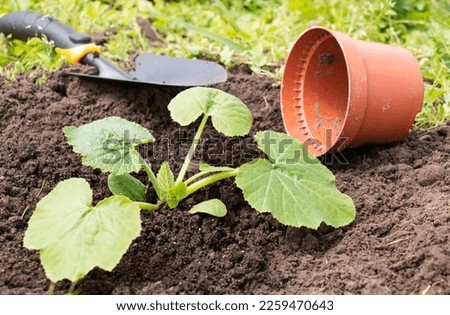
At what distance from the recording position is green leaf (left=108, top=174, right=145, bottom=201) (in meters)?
2.08

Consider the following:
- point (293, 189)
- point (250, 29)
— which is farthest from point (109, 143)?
point (250, 29)

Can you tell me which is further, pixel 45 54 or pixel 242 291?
pixel 45 54

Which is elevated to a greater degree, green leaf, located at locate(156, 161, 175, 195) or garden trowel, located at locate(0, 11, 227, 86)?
green leaf, located at locate(156, 161, 175, 195)

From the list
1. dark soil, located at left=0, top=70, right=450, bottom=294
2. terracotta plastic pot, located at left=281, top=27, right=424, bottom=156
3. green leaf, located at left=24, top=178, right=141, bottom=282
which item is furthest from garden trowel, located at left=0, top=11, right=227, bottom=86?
green leaf, located at left=24, top=178, right=141, bottom=282

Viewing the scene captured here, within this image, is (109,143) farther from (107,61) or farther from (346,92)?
(346,92)

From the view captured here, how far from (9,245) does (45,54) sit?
1276 mm

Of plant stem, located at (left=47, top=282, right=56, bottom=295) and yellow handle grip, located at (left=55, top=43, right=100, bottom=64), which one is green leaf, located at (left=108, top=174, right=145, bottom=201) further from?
yellow handle grip, located at (left=55, top=43, right=100, bottom=64)

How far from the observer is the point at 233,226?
210cm

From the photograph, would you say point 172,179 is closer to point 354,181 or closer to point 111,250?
point 111,250

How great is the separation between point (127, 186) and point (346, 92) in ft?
3.55

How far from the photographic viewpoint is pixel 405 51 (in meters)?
2.54

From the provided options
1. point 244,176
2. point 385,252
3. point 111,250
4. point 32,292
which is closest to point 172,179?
A: point 244,176

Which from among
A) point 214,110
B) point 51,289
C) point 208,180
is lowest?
point 51,289

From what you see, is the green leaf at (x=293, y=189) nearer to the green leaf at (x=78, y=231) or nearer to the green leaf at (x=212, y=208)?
the green leaf at (x=212, y=208)
